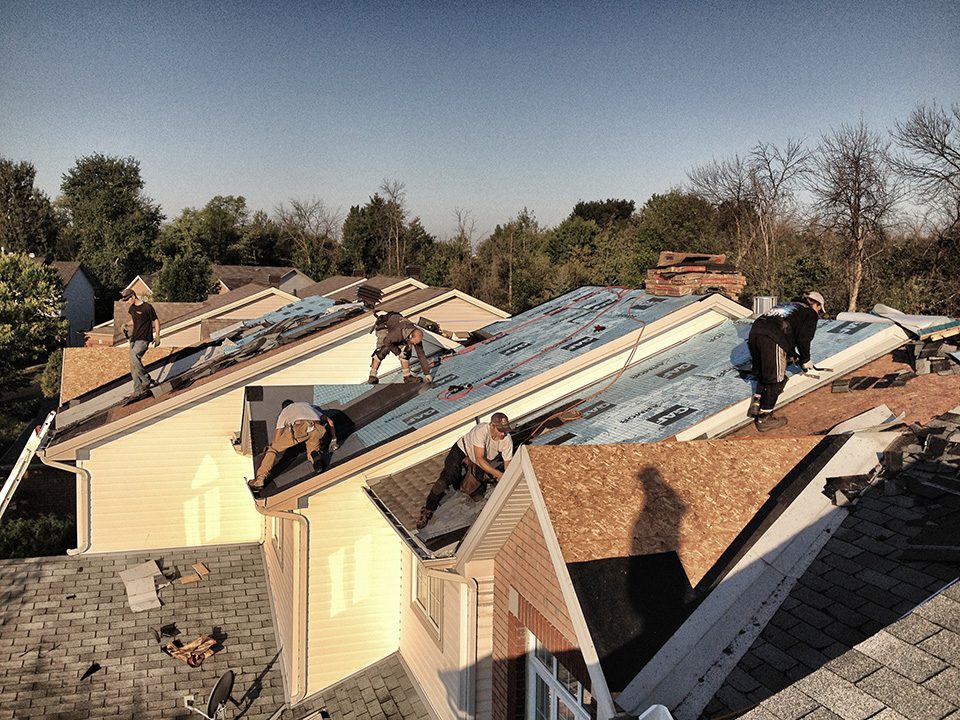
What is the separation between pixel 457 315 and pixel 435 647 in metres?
17.2

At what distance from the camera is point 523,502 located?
6.66 meters

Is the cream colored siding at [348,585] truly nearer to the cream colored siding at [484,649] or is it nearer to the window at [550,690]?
the cream colored siding at [484,649]

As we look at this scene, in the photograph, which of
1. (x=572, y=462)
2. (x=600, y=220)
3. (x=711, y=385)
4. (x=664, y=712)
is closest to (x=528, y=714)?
(x=572, y=462)

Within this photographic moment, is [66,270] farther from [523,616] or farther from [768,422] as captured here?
[523,616]

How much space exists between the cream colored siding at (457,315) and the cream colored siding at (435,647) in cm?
1488

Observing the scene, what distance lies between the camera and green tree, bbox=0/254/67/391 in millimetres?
35719

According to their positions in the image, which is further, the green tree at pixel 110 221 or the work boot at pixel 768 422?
the green tree at pixel 110 221

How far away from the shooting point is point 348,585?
11.0m

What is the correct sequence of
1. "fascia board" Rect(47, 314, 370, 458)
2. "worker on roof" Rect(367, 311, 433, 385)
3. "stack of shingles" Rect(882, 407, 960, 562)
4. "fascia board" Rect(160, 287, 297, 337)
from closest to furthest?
"stack of shingles" Rect(882, 407, 960, 562)
"worker on roof" Rect(367, 311, 433, 385)
"fascia board" Rect(47, 314, 370, 458)
"fascia board" Rect(160, 287, 297, 337)

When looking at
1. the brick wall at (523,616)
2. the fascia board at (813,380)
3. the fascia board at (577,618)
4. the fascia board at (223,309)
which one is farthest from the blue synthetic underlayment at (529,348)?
the fascia board at (223,309)

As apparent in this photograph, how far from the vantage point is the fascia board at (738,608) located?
4996 mm

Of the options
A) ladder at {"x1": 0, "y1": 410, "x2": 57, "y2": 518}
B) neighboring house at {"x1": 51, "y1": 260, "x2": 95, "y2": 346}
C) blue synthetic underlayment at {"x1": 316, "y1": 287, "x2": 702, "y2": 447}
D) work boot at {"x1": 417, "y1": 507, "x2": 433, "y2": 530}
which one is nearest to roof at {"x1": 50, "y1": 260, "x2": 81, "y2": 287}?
neighboring house at {"x1": 51, "y1": 260, "x2": 95, "y2": 346}

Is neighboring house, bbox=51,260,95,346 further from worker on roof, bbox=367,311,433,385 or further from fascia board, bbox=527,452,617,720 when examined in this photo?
fascia board, bbox=527,452,617,720

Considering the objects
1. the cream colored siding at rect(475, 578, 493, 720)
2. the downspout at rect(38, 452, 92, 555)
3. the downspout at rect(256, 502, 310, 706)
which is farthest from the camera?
the downspout at rect(38, 452, 92, 555)
